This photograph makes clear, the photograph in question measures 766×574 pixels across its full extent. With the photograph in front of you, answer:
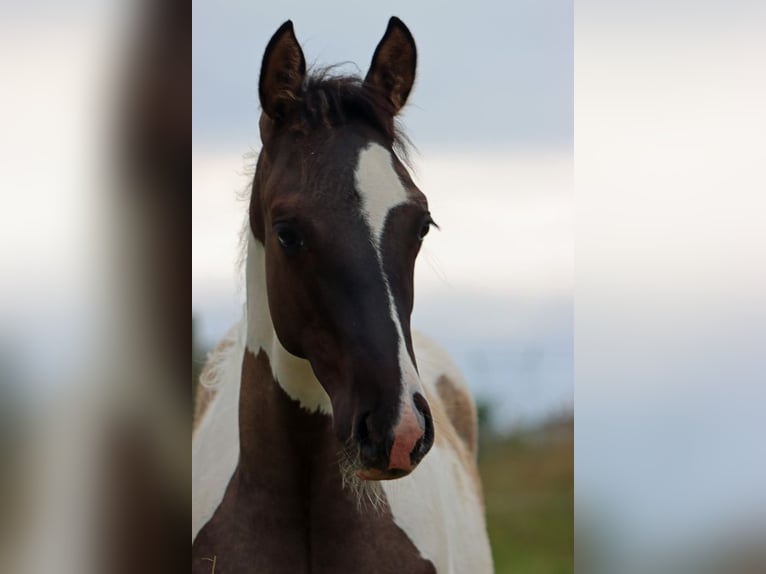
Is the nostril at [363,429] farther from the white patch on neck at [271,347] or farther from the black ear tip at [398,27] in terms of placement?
the black ear tip at [398,27]

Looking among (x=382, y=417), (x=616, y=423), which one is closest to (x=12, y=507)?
(x=382, y=417)

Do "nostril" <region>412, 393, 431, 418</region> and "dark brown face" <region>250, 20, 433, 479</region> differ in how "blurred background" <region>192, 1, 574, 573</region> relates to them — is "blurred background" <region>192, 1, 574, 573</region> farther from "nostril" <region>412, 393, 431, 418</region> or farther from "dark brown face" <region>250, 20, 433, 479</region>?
"nostril" <region>412, 393, 431, 418</region>

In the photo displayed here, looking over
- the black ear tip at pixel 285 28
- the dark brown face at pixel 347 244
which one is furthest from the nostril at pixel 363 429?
the black ear tip at pixel 285 28

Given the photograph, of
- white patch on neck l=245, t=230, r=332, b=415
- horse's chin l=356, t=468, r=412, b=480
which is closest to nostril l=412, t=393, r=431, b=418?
horse's chin l=356, t=468, r=412, b=480

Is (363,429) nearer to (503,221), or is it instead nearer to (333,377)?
(333,377)

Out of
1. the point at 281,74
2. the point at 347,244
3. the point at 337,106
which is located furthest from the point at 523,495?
the point at 281,74

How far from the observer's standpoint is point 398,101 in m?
1.67

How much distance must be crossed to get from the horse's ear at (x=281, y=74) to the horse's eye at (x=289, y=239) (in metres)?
0.25

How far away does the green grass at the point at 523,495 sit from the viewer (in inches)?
70.3

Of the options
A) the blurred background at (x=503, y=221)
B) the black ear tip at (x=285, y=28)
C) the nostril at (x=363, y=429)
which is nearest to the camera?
the nostril at (x=363, y=429)

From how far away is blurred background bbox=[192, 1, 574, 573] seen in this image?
1734 millimetres

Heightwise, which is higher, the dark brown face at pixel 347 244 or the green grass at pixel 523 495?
the dark brown face at pixel 347 244

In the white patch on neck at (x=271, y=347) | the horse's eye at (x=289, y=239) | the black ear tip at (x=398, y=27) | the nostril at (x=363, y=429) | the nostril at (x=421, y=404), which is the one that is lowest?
the nostril at (x=363, y=429)

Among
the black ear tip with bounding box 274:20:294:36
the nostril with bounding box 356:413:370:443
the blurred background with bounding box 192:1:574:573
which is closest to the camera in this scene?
the nostril with bounding box 356:413:370:443
